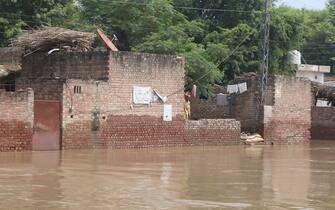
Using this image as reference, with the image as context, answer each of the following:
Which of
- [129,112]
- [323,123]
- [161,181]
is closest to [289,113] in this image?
[323,123]

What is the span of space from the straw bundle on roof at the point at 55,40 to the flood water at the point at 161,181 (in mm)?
5131

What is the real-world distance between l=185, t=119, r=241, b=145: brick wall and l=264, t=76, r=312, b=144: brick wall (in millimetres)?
2591

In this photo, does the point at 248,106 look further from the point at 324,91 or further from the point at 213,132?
the point at 324,91

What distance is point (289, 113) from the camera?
32.4 metres

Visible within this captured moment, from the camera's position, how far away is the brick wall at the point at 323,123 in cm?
3694

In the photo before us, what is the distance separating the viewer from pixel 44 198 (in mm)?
10906

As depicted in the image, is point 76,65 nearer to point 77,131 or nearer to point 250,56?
point 77,131

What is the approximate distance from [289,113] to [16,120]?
16246mm

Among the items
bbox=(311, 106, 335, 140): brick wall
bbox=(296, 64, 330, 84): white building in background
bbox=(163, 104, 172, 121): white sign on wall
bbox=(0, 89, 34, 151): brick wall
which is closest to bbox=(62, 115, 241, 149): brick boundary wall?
bbox=(163, 104, 172, 121): white sign on wall

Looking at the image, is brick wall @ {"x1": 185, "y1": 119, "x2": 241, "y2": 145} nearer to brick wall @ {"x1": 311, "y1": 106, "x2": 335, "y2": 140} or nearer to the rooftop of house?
brick wall @ {"x1": 311, "y1": 106, "x2": 335, "y2": 140}

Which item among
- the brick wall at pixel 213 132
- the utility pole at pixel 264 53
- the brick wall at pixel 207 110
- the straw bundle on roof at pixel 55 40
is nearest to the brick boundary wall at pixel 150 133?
the brick wall at pixel 213 132

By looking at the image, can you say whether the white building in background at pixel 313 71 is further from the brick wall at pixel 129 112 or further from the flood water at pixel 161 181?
the flood water at pixel 161 181

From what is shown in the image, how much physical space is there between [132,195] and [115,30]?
2902 centimetres

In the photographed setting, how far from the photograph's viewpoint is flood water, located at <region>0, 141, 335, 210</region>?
10.8m
